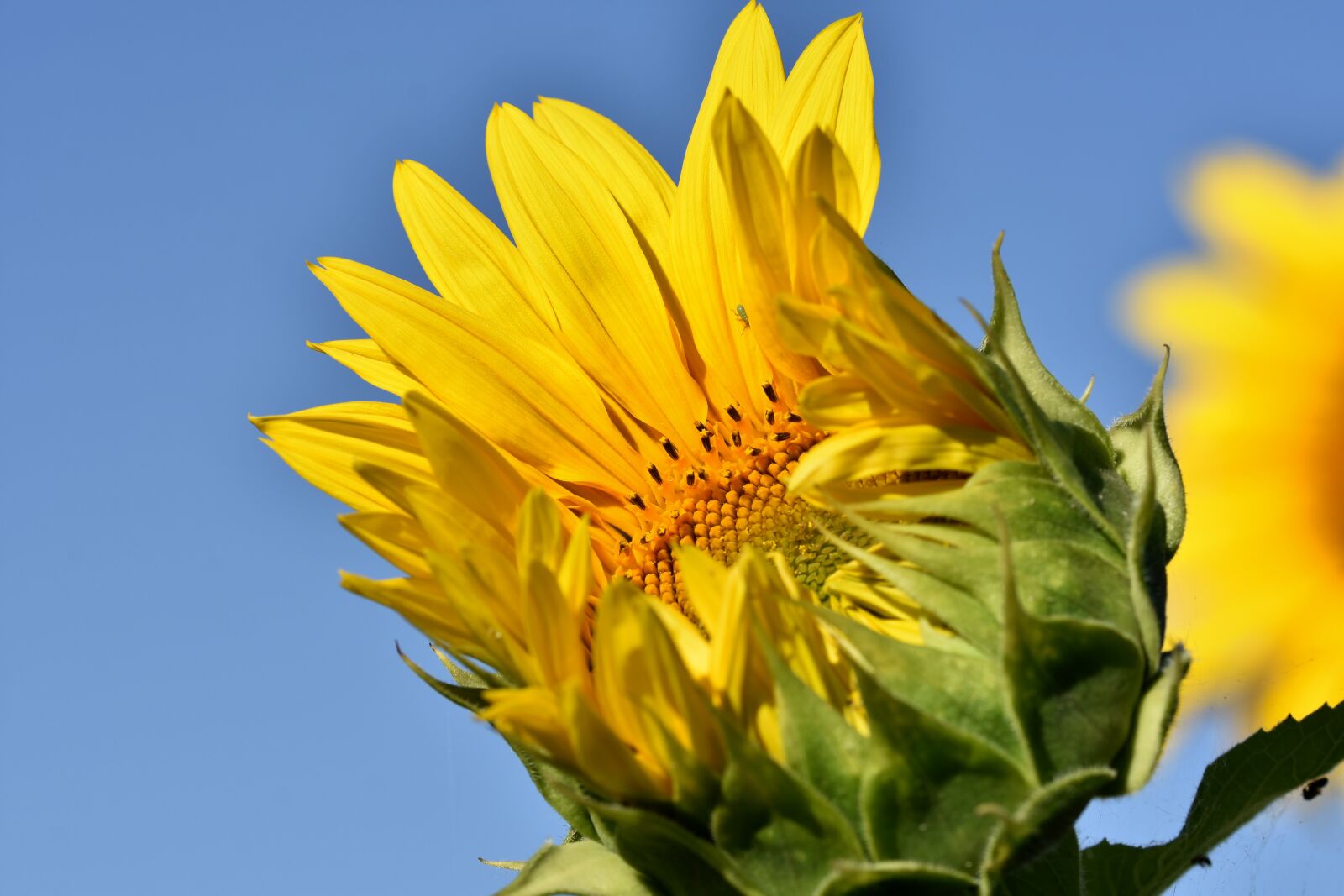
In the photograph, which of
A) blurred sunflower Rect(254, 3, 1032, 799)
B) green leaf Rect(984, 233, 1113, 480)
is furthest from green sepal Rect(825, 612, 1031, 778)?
green leaf Rect(984, 233, 1113, 480)

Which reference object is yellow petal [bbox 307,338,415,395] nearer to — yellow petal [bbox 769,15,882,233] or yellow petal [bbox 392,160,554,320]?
yellow petal [bbox 392,160,554,320]

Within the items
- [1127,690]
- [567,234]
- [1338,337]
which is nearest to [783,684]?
[1127,690]

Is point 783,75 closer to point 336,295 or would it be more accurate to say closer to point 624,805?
point 336,295

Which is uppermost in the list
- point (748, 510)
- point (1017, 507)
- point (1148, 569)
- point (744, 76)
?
point (744, 76)

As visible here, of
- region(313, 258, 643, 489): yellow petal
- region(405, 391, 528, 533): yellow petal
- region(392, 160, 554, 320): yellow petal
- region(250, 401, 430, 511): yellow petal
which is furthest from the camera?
region(392, 160, 554, 320): yellow petal

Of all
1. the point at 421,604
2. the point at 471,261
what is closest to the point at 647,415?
the point at 471,261

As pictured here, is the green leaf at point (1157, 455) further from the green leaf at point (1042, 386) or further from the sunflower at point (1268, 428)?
the sunflower at point (1268, 428)

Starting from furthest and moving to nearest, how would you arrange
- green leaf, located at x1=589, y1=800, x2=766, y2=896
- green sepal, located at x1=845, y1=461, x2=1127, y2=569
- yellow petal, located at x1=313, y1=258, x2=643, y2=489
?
1. yellow petal, located at x1=313, y1=258, x2=643, y2=489
2. green sepal, located at x1=845, y1=461, x2=1127, y2=569
3. green leaf, located at x1=589, y1=800, x2=766, y2=896

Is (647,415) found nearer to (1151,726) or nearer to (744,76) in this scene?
(744,76)

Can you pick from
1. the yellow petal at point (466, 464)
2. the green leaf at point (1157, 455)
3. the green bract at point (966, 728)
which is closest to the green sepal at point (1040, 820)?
the green bract at point (966, 728)
